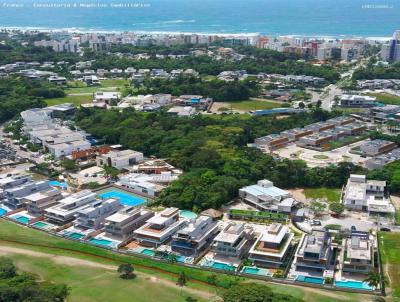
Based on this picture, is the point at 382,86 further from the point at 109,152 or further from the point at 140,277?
the point at 140,277

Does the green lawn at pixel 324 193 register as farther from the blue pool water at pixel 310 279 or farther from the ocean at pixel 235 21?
the ocean at pixel 235 21

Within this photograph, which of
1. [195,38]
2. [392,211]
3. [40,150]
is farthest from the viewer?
[195,38]

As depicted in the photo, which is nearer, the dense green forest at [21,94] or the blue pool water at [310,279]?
the blue pool water at [310,279]

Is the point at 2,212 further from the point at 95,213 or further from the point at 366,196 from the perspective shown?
the point at 366,196

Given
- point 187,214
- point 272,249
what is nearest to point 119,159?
point 187,214

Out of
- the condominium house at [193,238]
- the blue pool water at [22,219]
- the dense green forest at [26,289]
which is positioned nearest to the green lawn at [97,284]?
the dense green forest at [26,289]

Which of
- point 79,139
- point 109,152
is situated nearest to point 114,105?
point 79,139

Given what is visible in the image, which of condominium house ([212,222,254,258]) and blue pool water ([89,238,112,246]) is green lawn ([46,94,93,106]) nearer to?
blue pool water ([89,238,112,246])
